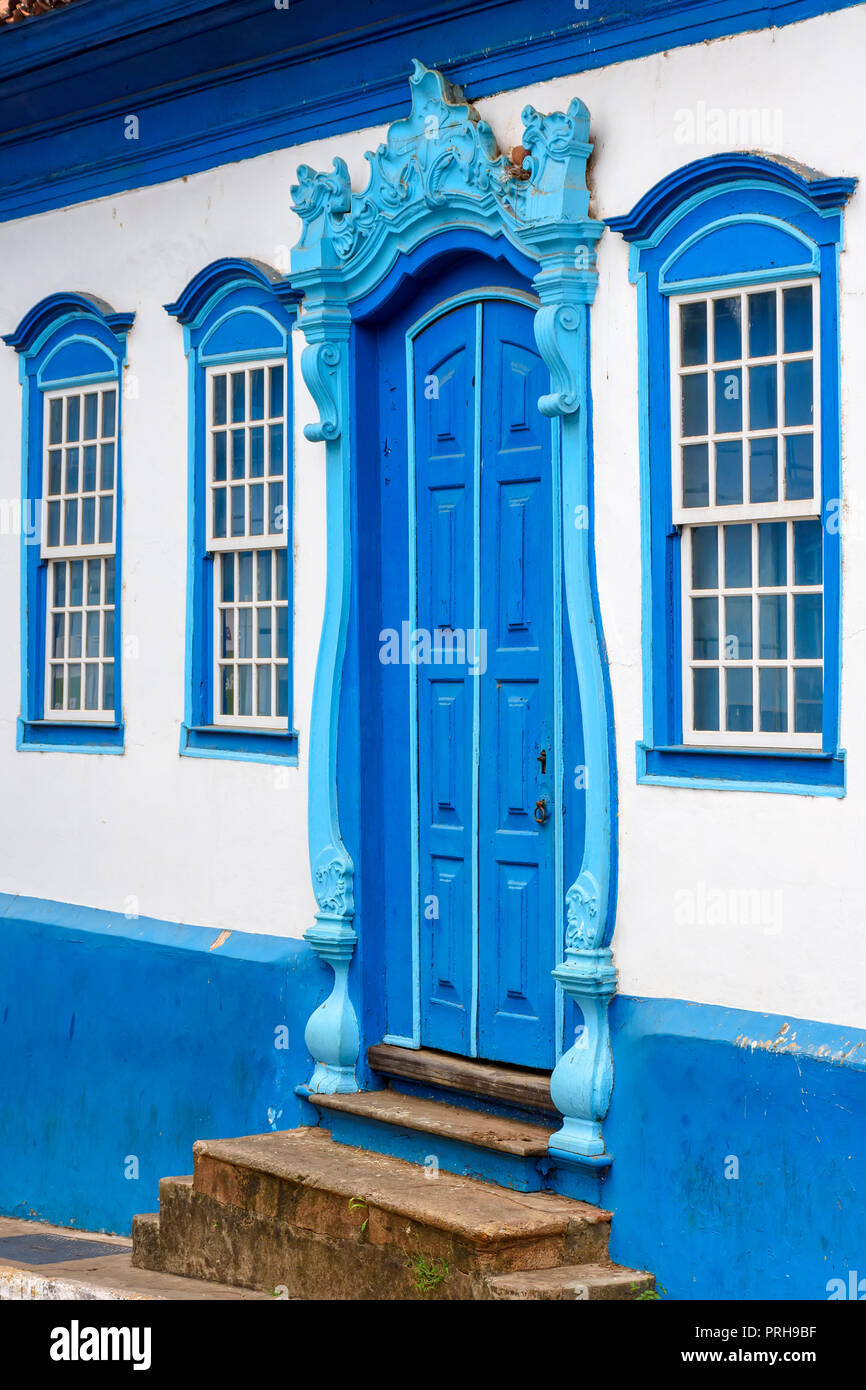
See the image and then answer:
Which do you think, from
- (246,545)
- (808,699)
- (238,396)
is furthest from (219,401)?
(808,699)

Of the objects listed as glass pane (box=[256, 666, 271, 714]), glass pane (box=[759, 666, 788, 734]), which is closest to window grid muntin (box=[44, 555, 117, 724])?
glass pane (box=[256, 666, 271, 714])

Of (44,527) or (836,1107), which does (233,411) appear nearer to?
(44,527)

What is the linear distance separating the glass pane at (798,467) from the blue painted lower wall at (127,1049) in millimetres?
3013

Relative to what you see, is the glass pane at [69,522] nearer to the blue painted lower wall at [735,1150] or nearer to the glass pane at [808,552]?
the blue painted lower wall at [735,1150]

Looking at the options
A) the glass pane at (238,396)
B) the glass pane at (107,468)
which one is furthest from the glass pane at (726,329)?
the glass pane at (107,468)

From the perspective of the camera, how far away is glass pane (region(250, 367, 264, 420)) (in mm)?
8391

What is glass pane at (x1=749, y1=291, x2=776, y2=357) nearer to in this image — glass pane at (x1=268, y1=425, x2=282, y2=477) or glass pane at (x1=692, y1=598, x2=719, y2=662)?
glass pane at (x1=692, y1=598, x2=719, y2=662)

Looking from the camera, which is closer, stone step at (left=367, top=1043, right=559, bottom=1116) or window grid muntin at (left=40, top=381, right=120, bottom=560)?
stone step at (left=367, top=1043, right=559, bottom=1116)

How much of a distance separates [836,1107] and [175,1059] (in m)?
3.74

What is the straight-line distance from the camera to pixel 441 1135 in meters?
7.00

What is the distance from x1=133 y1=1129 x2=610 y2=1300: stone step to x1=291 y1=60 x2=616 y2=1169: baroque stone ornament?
29cm

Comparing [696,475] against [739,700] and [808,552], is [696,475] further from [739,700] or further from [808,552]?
[739,700]

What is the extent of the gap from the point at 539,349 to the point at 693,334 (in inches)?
26.0
